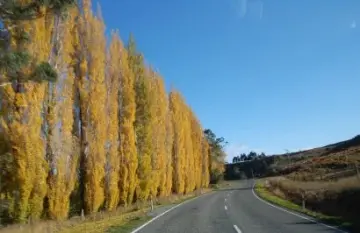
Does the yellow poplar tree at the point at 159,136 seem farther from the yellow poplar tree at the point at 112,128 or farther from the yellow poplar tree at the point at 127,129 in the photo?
the yellow poplar tree at the point at 112,128

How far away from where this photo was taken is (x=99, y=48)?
2530 cm

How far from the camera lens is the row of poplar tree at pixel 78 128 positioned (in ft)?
55.9

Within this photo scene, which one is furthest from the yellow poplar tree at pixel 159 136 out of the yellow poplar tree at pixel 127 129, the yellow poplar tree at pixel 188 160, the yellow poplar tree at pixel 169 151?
the yellow poplar tree at pixel 188 160

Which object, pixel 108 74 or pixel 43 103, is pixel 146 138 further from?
Result: pixel 43 103

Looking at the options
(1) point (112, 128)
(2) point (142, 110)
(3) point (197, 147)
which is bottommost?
(1) point (112, 128)

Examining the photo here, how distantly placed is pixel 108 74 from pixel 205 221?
14014 millimetres

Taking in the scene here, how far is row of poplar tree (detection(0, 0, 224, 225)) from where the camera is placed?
671 inches

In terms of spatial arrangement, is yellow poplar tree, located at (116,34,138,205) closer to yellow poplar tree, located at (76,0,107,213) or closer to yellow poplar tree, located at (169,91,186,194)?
yellow poplar tree, located at (76,0,107,213)

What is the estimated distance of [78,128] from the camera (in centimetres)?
Answer: 2341

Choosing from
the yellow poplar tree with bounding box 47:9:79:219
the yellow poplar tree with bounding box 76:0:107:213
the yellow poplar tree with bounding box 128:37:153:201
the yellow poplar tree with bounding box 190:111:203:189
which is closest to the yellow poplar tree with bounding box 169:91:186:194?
the yellow poplar tree with bounding box 190:111:203:189

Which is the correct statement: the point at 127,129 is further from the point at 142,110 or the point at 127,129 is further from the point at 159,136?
the point at 159,136

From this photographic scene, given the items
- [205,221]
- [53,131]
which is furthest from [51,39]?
[205,221]

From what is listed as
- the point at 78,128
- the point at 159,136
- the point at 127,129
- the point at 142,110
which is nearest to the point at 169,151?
the point at 159,136

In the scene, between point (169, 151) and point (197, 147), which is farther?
point (197, 147)
